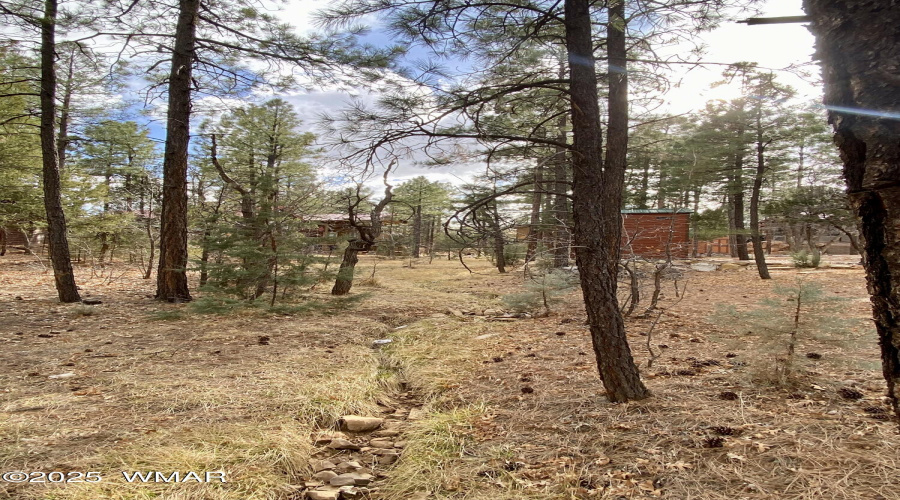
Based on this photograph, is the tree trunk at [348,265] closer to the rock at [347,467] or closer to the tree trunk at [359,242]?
the tree trunk at [359,242]

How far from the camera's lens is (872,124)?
1.04 meters

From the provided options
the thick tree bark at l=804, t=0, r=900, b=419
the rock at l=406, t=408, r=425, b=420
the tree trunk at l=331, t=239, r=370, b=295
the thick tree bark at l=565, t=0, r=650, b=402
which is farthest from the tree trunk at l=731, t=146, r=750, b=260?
the thick tree bark at l=804, t=0, r=900, b=419

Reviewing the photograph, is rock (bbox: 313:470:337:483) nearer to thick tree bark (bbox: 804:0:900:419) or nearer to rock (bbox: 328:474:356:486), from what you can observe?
rock (bbox: 328:474:356:486)

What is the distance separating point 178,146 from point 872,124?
7737 mm

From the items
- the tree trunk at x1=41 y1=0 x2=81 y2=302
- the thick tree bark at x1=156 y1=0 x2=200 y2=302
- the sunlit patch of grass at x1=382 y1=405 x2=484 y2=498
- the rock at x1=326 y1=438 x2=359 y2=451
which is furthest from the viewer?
the thick tree bark at x1=156 y1=0 x2=200 y2=302

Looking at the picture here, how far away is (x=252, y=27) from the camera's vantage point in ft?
21.8

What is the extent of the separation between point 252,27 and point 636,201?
18498 millimetres

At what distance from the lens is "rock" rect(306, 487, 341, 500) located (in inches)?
76.5

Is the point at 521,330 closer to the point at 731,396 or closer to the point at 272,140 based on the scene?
the point at 731,396

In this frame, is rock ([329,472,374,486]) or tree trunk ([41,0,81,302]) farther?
tree trunk ([41,0,81,302])

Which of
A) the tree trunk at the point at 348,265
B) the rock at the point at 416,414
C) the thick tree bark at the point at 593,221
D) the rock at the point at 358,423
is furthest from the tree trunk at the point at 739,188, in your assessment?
the rock at the point at 358,423

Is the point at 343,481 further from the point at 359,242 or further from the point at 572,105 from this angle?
the point at 359,242

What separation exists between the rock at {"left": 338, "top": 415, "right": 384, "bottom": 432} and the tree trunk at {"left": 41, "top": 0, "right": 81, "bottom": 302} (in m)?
6.48

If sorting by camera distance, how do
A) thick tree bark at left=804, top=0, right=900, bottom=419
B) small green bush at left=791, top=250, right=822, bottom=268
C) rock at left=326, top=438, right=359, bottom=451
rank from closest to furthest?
thick tree bark at left=804, top=0, right=900, bottom=419 < rock at left=326, top=438, right=359, bottom=451 < small green bush at left=791, top=250, right=822, bottom=268
